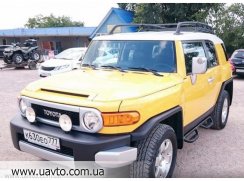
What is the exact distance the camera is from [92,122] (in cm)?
297

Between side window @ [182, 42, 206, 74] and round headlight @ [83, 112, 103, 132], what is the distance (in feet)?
5.64

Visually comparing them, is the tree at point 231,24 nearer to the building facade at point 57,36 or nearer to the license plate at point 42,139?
the building facade at point 57,36

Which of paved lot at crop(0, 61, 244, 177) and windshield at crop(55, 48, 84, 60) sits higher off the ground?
windshield at crop(55, 48, 84, 60)

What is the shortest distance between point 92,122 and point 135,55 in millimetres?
1563

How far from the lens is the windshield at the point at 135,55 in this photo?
13.1ft

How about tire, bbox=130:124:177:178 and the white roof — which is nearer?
tire, bbox=130:124:177:178

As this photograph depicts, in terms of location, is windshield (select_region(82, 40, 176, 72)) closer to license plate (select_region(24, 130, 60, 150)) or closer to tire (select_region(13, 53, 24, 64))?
license plate (select_region(24, 130, 60, 150))

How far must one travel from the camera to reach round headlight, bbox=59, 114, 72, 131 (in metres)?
3.06

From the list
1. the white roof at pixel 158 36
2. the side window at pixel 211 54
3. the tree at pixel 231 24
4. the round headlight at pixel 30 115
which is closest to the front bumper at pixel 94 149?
the round headlight at pixel 30 115

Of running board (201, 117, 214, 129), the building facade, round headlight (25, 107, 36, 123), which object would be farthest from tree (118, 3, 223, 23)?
round headlight (25, 107, 36, 123)

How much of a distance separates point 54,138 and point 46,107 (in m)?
0.40

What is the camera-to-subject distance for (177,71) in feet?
12.7

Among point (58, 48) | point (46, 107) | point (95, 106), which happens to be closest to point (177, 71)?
point (95, 106)

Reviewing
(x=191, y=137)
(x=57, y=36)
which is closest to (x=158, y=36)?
(x=191, y=137)
